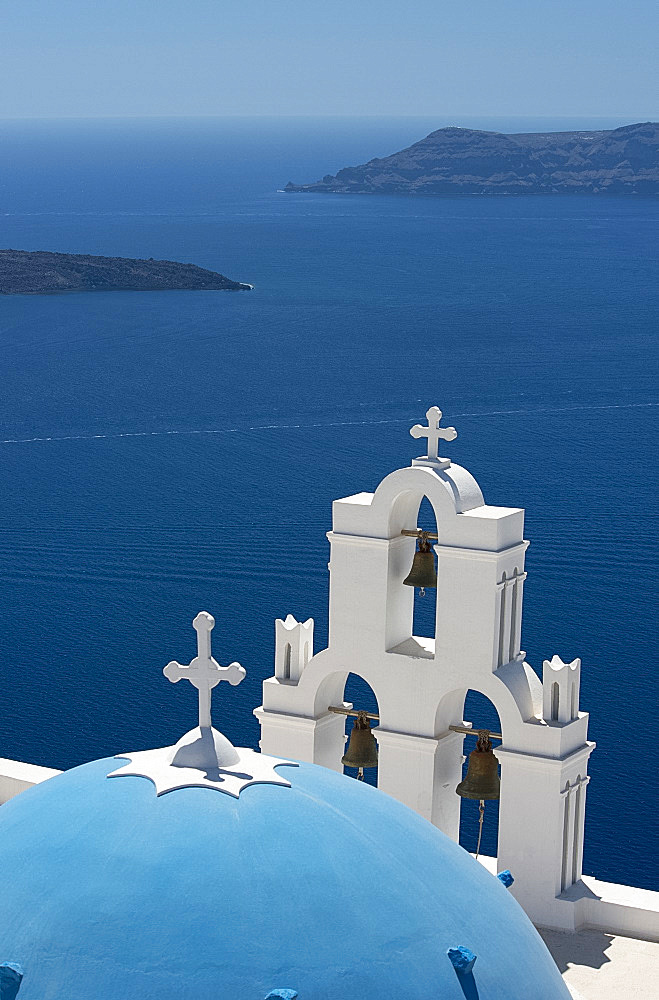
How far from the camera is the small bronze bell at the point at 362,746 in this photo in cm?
841

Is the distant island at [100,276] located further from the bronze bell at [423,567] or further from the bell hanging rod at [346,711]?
the bronze bell at [423,567]

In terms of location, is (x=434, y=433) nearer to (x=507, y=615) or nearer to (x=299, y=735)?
(x=507, y=615)

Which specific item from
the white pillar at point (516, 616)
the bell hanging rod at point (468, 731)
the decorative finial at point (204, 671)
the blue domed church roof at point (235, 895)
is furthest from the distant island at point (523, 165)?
the blue domed church roof at point (235, 895)

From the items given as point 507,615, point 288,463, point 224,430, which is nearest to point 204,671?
point 507,615

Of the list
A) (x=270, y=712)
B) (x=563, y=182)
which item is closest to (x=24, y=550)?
(x=270, y=712)

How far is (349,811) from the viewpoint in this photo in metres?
4.74

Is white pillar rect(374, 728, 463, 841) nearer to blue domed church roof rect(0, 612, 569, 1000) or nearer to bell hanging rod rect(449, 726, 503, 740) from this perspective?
bell hanging rod rect(449, 726, 503, 740)

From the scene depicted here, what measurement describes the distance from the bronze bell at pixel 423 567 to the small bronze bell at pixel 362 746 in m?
0.86

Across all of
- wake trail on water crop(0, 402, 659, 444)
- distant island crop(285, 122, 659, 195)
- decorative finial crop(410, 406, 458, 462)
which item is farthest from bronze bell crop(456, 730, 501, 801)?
distant island crop(285, 122, 659, 195)

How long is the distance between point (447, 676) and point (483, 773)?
56cm

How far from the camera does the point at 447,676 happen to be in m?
8.09

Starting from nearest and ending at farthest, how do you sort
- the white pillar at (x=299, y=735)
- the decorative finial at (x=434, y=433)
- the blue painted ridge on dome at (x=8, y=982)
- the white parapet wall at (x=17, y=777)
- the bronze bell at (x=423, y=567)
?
the blue painted ridge on dome at (x=8, y=982) → the decorative finial at (x=434, y=433) → the bronze bell at (x=423, y=567) → the white pillar at (x=299, y=735) → the white parapet wall at (x=17, y=777)

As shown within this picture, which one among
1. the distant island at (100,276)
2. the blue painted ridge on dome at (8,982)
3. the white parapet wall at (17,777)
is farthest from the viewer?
the distant island at (100,276)

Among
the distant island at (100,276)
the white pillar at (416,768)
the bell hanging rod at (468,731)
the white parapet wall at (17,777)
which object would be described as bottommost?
the distant island at (100,276)
